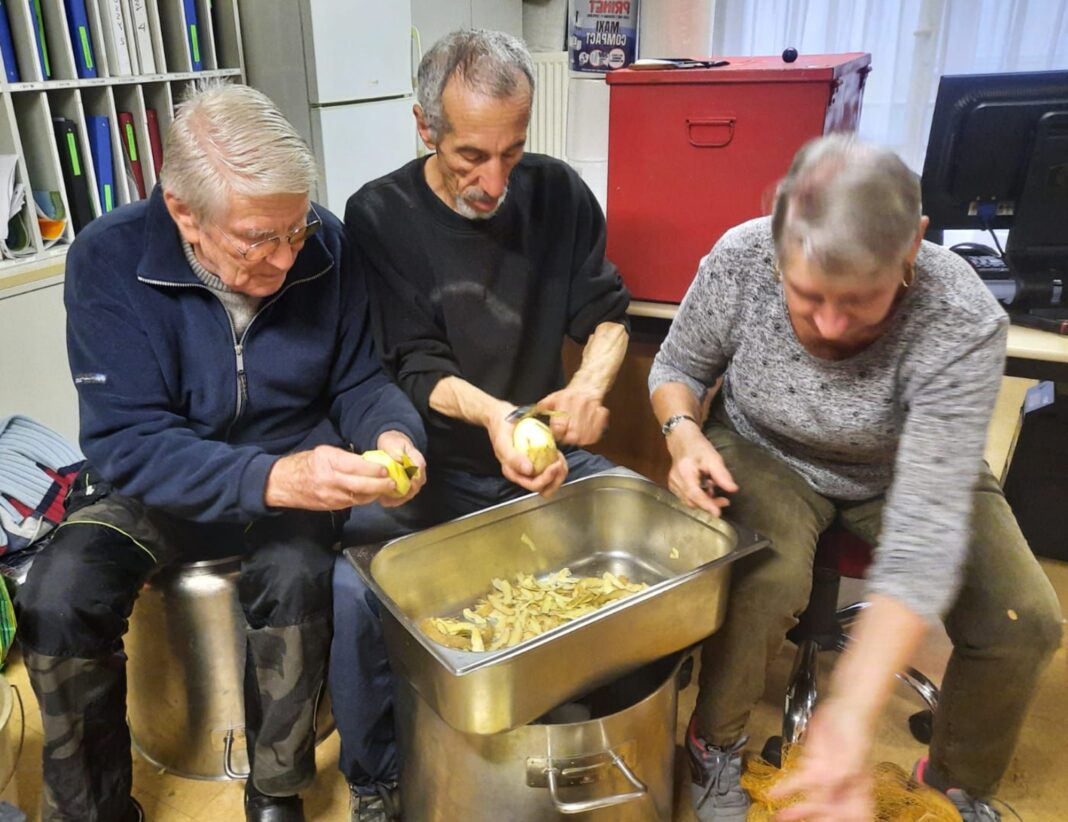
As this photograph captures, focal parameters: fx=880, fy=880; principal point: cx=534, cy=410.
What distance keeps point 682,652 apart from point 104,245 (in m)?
1.06

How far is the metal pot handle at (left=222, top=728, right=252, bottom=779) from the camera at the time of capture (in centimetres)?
156

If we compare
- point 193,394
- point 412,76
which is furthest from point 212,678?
point 412,76

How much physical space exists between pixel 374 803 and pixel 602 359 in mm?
865

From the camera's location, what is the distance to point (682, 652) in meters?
1.34

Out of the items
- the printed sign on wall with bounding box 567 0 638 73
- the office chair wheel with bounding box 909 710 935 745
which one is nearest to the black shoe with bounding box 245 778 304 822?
the office chair wheel with bounding box 909 710 935 745

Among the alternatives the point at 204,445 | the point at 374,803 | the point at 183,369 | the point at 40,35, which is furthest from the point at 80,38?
the point at 374,803

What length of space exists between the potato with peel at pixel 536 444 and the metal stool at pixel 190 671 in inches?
20.9

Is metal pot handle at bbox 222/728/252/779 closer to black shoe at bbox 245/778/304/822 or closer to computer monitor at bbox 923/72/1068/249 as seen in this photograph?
black shoe at bbox 245/778/304/822

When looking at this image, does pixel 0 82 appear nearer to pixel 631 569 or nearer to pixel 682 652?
pixel 631 569

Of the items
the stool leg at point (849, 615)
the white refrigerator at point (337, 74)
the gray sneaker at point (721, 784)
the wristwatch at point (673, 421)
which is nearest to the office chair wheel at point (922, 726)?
the stool leg at point (849, 615)

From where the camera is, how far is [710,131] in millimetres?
1729

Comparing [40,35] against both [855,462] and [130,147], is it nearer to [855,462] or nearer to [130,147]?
[130,147]

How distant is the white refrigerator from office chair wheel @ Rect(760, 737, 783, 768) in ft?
6.06

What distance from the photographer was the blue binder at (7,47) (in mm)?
2150
